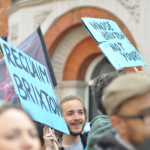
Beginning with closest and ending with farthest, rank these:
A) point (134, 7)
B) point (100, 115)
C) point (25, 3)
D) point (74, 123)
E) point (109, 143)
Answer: point (109, 143), point (100, 115), point (74, 123), point (134, 7), point (25, 3)

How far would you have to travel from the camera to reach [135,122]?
38.4 inches

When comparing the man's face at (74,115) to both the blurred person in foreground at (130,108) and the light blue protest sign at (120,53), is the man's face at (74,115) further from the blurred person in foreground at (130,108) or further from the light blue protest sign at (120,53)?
the blurred person in foreground at (130,108)

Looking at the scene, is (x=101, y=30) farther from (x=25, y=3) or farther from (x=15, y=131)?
(x=25, y=3)

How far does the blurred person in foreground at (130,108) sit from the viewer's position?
0.97 metres

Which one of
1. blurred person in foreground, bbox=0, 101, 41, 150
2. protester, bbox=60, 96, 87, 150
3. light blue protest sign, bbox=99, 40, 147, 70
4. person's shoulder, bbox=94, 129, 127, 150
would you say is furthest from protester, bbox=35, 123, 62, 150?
blurred person in foreground, bbox=0, 101, 41, 150

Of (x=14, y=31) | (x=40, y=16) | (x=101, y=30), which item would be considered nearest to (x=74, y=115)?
(x=101, y=30)

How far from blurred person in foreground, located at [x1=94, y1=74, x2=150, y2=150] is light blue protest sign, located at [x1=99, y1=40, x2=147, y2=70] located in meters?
1.26

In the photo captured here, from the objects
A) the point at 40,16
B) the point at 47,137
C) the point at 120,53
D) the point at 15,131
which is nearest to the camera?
the point at 15,131

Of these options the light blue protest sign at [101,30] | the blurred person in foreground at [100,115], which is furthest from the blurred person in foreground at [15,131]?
the light blue protest sign at [101,30]

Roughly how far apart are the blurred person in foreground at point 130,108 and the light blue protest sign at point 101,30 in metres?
1.55

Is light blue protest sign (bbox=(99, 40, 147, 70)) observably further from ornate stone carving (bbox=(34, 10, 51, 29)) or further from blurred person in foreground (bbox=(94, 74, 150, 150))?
ornate stone carving (bbox=(34, 10, 51, 29))

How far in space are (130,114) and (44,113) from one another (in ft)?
3.61

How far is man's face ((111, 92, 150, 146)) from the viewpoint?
961mm

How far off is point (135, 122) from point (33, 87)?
3.95 ft
